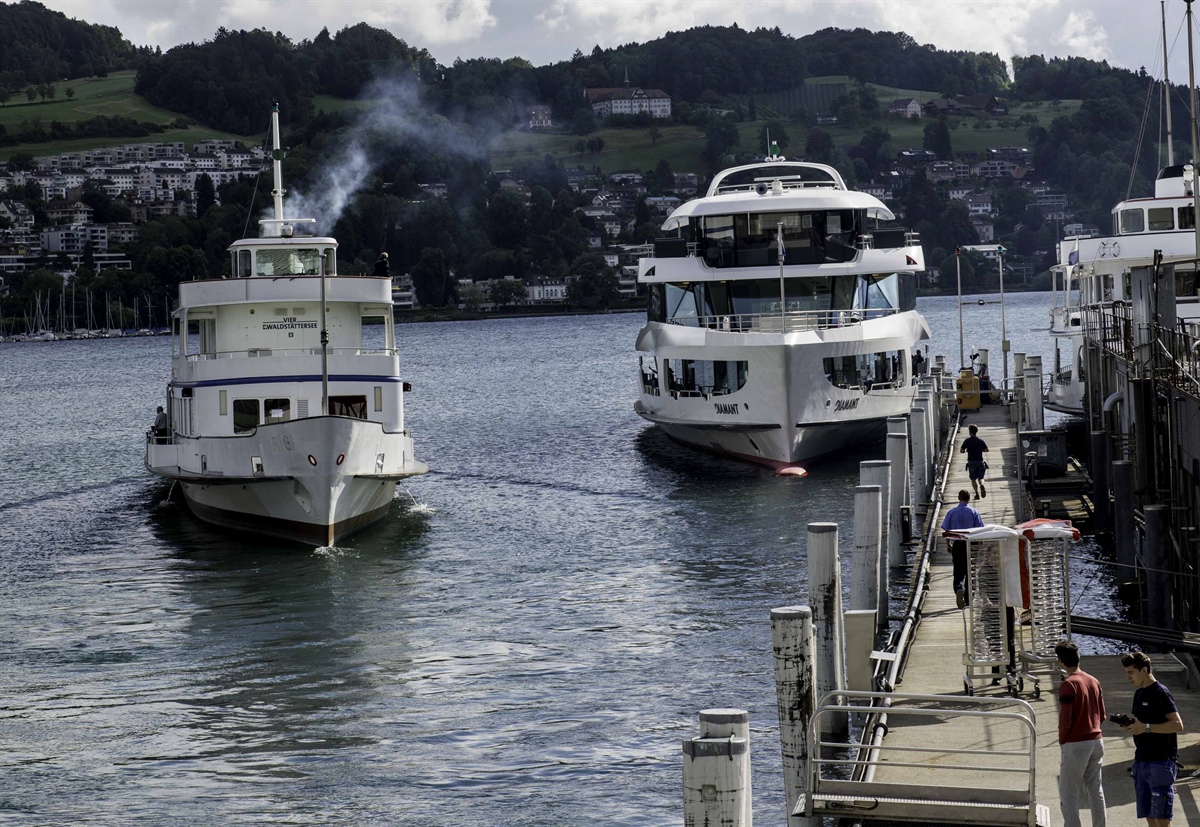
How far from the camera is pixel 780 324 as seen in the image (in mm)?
41406

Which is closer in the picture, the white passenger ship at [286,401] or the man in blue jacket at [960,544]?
the man in blue jacket at [960,544]

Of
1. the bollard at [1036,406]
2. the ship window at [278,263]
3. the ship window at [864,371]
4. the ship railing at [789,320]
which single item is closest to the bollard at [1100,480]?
the bollard at [1036,406]

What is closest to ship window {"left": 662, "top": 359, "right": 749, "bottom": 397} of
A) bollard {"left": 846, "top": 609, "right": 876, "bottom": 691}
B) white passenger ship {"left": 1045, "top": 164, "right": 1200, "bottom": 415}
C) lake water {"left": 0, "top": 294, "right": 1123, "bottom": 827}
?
lake water {"left": 0, "top": 294, "right": 1123, "bottom": 827}

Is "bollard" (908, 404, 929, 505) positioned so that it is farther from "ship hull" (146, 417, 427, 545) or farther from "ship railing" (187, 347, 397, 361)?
→ "ship railing" (187, 347, 397, 361)

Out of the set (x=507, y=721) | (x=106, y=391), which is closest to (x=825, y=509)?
(x=507, y=721)

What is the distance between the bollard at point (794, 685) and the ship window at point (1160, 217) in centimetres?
3807

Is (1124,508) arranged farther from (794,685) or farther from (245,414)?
(245,414)

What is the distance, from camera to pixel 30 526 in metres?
38.0

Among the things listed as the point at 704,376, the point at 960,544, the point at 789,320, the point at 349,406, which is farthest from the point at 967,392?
the point at 960,544

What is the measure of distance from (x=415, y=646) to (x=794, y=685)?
478 inches

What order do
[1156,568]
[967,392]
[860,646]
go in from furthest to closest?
[967,392]
[1156,568]
[860,646]

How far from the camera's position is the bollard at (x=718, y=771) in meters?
9.24

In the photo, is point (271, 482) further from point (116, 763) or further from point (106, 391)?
point (106, 391)

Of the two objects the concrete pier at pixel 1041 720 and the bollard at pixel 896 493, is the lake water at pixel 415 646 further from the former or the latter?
the bollard at pixel 896 493
